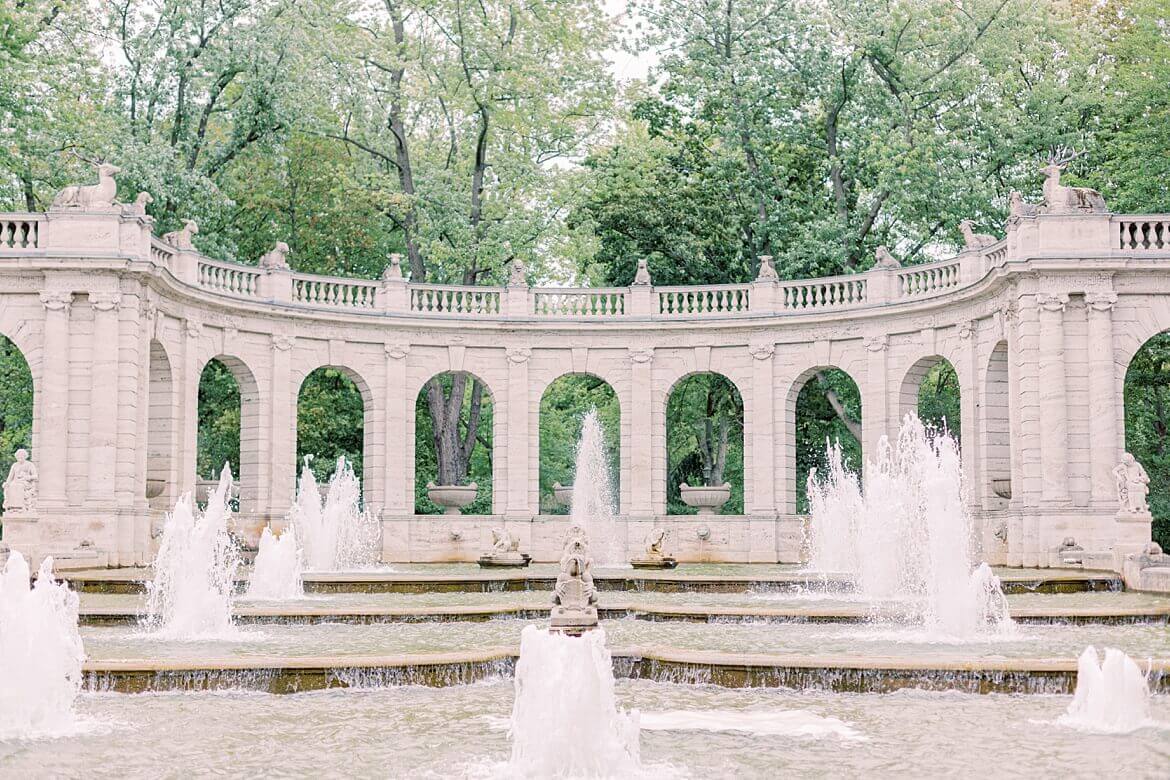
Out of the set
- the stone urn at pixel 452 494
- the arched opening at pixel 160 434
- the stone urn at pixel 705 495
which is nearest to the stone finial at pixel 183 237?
the arched opening at pixel 160 434

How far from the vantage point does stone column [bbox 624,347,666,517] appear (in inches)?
1449

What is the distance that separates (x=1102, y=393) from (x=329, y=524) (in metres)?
18.1

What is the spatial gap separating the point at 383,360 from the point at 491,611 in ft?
61.4

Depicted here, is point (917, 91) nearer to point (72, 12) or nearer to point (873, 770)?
point (72, 12)

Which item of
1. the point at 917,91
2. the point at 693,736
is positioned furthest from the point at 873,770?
the point at 917,91

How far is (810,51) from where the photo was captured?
134 ft

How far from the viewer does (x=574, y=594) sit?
1353 centimetres

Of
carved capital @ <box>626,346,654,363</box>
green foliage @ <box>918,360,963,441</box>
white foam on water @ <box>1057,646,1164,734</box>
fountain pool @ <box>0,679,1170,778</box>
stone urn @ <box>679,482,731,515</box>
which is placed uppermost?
carved capital @ <box>626,346,654,363</box>

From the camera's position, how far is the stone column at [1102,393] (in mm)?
28969

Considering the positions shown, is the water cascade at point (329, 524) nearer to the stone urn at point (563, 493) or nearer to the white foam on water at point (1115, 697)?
the stone urn at point (563, 493)

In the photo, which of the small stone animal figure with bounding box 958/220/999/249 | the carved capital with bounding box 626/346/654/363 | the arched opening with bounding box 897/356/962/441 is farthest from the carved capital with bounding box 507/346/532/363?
the small stone animal figure with bounding box 958/220/999/249

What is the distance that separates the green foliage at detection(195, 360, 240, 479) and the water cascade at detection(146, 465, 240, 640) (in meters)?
21.7

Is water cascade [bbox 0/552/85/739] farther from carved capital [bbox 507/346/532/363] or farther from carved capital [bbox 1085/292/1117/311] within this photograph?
carved capital [bbox 507/346/532/363]

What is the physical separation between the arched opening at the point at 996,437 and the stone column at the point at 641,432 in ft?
29.6
